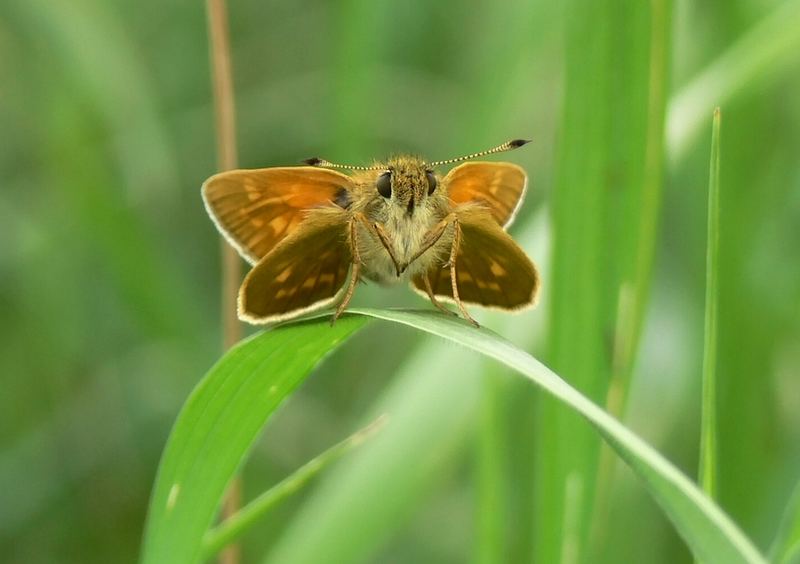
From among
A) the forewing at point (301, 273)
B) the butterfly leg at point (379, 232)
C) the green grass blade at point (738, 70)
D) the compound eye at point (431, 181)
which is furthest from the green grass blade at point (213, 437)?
the green grass blade at point (738, 70)

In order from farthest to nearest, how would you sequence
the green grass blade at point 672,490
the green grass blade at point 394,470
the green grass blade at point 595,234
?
1. the green grass blade at point 394,470
2. the green grass blade at point 595,234
3. the green grass blade at point 672,490

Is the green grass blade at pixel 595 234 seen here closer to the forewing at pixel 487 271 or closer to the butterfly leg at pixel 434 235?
the forewing at pixel 487 271

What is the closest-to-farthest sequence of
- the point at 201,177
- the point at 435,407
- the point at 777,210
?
the point at 435,407
the point at 777,210
the point at 201,177

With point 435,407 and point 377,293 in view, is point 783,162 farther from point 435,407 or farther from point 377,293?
point 377,293

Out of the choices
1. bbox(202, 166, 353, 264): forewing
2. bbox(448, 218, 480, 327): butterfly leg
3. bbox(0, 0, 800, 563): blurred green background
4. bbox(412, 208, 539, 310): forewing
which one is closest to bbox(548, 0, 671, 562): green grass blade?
bbox(0, 0, 800, 563): blurred green background

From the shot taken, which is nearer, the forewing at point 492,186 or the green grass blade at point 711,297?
the green grass blade at point 711,297

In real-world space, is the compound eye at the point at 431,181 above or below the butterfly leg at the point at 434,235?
above

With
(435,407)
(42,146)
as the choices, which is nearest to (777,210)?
(435,407)

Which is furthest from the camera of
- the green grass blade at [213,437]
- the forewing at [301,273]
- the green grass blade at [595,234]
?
the forewing at [301,273]

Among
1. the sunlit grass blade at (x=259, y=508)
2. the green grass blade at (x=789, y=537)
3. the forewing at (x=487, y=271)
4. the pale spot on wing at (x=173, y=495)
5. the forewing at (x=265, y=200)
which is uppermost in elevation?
the forewing at (x=265, y=200)
